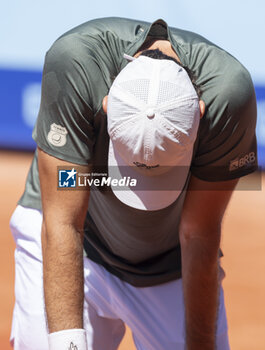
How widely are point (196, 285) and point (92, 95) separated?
0.70 metres

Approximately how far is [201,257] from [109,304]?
397 millimetres

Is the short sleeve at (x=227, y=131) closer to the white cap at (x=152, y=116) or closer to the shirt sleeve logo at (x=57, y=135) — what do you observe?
the white cap at (x=152, y=116)

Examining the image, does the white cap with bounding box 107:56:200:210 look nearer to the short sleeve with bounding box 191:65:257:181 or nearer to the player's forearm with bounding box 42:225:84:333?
the short sleeve with bounding box 191:65:257:181

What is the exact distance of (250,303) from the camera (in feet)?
10.6

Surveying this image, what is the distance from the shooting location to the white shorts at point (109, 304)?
2332mm

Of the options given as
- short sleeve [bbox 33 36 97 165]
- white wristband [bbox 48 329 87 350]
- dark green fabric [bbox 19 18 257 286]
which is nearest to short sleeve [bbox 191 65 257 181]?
dark green fabric [bbox 19 18 257 286]

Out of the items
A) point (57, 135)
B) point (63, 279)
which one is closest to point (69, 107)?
point (57, 135)

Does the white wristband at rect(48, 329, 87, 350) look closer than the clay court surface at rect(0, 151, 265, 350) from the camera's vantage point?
Yes

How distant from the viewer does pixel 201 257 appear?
2.17 meters

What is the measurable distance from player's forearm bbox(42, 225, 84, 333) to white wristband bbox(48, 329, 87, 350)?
16 mm

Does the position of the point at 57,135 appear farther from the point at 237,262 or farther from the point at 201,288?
the point at 237,262

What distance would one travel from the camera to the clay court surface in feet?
9.91

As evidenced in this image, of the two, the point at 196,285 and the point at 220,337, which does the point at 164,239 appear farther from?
the point at 220,337

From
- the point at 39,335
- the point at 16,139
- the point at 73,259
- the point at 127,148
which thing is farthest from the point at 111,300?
the point at 16,139
